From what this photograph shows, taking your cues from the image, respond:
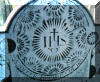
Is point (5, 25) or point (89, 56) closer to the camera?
point (5, 25)

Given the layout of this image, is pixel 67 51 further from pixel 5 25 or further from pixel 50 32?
pixel 5 25

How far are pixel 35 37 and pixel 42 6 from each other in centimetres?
50

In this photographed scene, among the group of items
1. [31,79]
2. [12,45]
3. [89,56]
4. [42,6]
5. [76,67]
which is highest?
[42,6]

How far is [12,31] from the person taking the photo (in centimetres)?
273

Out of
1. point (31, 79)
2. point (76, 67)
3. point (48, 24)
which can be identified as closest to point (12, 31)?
point (48, 24)

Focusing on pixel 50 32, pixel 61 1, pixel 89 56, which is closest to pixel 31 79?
pixel 50 32

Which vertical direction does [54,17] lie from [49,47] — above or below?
above

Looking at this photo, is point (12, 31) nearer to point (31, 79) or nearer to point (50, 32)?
point (50, 32)

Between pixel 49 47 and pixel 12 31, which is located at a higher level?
pixel 12 31

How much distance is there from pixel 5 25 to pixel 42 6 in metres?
0.66

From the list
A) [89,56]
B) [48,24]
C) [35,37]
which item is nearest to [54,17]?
[48,24]

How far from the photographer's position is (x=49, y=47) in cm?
279

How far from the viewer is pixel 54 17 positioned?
9.02 ft

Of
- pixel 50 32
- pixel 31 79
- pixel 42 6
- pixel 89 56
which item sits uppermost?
pixel 42 6
